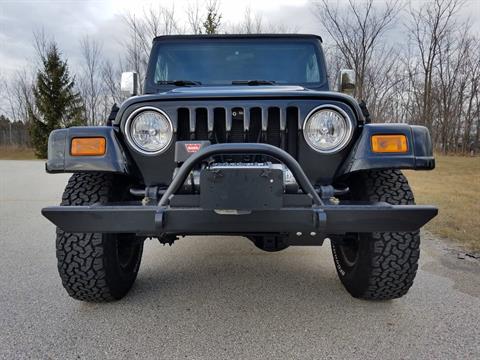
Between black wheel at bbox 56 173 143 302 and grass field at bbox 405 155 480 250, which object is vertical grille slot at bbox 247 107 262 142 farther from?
grass field at bbox 405 155 480 250

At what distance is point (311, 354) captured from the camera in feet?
5.87

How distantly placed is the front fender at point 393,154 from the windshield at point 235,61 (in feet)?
4.18

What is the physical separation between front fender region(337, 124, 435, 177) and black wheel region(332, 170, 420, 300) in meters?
0.24

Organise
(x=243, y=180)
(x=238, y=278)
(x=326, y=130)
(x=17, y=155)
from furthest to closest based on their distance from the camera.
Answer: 1. (x=17, y=155)
2. (x=238, y=278)
3. (x=326, y=130)
4. (x=243, y=180)

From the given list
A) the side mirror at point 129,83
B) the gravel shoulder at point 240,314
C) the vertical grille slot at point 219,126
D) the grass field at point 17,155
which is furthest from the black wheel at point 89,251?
the grass field at point 17,155

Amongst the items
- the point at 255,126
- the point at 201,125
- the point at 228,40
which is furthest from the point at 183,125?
the point at 228,40

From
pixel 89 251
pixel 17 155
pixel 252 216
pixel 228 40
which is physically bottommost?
Result: pixel 17 155

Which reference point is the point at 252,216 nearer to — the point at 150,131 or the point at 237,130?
the point at 237,130

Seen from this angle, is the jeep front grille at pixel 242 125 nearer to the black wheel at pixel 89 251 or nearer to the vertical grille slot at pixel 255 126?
the vertical grille slot at pixel 255 126

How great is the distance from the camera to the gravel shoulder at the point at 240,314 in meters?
1.84

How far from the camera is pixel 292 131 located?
2047mm

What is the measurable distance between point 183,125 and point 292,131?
2.05 feet

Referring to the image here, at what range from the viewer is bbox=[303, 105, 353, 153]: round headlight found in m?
1.97

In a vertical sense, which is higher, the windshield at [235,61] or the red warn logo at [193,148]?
the windshield at [235,61]
